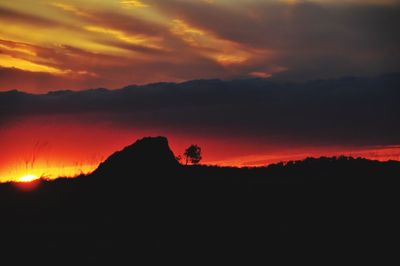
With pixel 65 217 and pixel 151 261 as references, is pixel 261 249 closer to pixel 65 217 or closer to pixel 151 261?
pixel 151 261

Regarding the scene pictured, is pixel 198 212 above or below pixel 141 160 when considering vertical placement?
below

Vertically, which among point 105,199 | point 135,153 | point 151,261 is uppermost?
point 135,153

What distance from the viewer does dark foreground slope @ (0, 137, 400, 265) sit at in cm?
1344

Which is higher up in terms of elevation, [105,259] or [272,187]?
[272,187]

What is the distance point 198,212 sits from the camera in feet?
54.7

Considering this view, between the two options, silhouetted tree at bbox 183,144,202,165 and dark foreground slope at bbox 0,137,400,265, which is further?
silhouetted tree at bbox 183,144,202,165

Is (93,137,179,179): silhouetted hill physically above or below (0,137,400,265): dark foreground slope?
above

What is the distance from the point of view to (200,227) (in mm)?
15336

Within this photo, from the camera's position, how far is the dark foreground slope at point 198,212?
13.4 m

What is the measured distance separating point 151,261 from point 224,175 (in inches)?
381

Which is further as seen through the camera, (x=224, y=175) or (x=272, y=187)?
(x=224, y=175)

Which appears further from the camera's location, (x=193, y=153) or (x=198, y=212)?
(x=193, y=153)

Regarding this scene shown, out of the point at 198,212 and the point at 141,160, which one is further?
the point at 141,160

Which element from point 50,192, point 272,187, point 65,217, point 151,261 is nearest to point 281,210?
point 272,187
